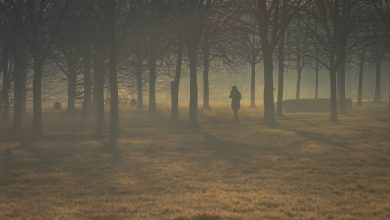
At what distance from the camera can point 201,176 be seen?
12227 millimetres

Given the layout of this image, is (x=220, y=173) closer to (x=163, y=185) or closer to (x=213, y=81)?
(x=163, y=185)

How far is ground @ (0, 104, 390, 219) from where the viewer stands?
8.82 metres

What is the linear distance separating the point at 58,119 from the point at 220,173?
2367 centimetres

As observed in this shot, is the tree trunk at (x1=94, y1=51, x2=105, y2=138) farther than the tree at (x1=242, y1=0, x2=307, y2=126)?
No

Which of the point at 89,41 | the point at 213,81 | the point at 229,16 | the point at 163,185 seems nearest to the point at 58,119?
the point at 89,41

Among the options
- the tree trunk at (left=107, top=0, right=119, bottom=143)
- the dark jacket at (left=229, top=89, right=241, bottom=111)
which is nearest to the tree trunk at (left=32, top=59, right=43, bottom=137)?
the tree trunk at (left=107, top=0, right=119, bottom=143)

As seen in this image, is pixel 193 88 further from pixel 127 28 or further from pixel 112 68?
pixel 112 68

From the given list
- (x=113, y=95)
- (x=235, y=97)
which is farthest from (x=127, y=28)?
(x=235, y=97)

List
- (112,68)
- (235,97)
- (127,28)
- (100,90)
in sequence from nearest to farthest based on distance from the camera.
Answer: (112,68) < (100,90) < (127,28) < (235,97)

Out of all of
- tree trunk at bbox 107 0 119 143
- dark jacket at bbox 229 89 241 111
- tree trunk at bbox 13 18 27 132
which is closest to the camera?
tree trunk at bbox 107 0 119 143

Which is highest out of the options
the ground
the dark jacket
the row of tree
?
the row of tree

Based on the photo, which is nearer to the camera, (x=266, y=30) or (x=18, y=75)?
(x=18, y=75)

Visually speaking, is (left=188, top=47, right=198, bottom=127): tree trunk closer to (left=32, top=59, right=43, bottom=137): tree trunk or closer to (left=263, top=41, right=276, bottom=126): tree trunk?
(left=263, top=41, right=276, bottom=126): tree trunk

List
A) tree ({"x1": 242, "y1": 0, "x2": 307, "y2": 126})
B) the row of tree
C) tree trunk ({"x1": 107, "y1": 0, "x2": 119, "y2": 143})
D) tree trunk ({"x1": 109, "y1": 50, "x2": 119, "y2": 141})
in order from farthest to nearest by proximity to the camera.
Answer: tree ({"x1": 242, "y1": 0, "x2": 307, "y2": 126}) → the row of tree → tree trunk ({"x1": 109, "y1": 50, "x2": 119, "y2": 141}) → tree trunk ({"x1": 107, "y1": 0, "x2": 119, "y2": 143})
